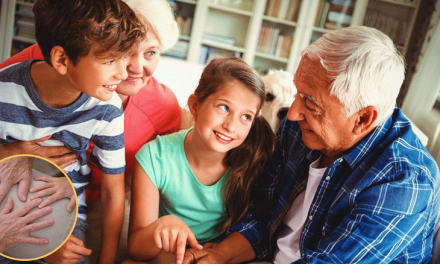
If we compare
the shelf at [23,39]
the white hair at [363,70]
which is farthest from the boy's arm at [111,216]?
the shelf at [23,39]

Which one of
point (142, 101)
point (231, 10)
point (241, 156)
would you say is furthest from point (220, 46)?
point (241, 156)

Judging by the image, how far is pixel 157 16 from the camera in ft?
4.07

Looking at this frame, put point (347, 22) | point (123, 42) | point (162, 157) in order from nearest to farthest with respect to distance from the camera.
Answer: point (123, 42) → point (162, 157) → point (347, 22)

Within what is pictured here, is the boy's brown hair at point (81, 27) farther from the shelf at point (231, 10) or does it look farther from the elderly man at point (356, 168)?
the shelf at point (231, 10)

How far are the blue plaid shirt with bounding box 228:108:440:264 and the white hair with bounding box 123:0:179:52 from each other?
59 centimetres

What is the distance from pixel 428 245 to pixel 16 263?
1125 mm

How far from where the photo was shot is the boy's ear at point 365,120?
973 millimetres

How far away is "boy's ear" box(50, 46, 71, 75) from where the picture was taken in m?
0.81

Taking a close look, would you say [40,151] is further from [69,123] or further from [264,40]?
[264,40]

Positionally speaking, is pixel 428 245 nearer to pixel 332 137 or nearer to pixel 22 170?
pixel 332 137

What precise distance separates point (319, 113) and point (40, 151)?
2.58 feet

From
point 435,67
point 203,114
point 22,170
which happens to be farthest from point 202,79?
point 435,67

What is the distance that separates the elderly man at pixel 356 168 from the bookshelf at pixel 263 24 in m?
2.84

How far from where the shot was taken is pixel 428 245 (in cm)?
107
